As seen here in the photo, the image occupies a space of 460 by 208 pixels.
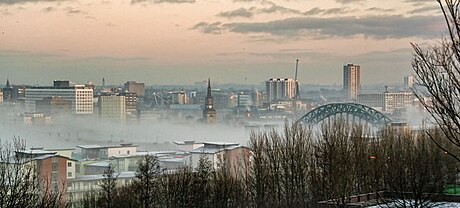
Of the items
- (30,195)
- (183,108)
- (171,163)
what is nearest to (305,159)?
(30,195)

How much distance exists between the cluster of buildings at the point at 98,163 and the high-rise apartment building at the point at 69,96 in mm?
38774

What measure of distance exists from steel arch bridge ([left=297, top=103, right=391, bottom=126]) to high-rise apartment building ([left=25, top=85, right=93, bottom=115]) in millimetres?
49735

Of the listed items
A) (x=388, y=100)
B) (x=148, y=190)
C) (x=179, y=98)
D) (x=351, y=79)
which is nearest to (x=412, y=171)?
(x=148, y=190)

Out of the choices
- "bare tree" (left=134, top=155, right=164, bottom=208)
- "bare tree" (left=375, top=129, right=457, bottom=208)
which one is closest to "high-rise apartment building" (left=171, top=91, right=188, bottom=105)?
"bare tree" (left=375, top=129, right=457, bottom=208)

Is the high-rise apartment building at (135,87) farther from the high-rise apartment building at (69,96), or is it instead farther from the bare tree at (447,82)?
the bare tree at (447,82)

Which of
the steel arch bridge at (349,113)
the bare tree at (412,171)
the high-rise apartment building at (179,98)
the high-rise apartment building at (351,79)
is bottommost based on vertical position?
the bare tree at (412,171)

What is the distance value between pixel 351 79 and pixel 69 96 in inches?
1559

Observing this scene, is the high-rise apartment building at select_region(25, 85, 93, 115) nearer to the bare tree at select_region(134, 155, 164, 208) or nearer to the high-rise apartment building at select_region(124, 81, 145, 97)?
the high-rise apartment building at select_region(124, 81, 145, 97)

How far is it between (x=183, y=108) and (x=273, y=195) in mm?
75028

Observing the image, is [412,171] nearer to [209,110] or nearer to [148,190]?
[148,190]

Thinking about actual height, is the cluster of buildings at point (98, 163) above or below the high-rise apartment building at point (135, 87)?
below

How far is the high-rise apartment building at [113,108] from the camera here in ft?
285

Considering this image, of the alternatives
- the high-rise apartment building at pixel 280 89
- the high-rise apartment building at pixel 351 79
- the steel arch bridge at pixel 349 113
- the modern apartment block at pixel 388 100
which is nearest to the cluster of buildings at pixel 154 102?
the high-rise apartment building at pixel 280 89

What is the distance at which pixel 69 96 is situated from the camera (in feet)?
290
